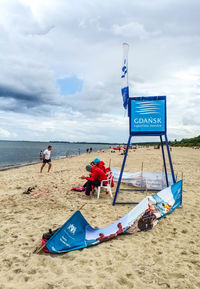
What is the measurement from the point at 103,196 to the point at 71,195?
1.13 m

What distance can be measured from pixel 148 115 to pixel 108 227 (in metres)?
3.24

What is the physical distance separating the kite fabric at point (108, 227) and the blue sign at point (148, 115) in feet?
5.85

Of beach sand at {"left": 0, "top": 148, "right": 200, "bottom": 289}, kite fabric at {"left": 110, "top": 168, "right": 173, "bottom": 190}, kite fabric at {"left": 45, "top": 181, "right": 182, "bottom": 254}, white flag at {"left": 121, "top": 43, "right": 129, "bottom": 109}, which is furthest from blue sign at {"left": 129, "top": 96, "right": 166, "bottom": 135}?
kite fabric at {"left": 110, "top": 168, "right": 173, "bottom": 190}

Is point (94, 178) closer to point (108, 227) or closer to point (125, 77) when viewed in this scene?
point (108, 227)

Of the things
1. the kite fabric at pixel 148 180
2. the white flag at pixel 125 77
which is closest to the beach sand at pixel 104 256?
the kite fabric at pixel 148 180

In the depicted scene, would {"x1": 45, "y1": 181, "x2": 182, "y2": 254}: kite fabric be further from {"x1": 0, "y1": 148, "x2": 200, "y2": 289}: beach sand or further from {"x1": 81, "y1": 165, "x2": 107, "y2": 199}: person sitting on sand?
{"x1": 81, "y1": 165, "x2": 107, "y2": 199}: person sitting on sand

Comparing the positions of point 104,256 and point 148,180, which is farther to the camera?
point 148,180

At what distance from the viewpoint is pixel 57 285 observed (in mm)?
2586

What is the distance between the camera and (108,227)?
4016 mm

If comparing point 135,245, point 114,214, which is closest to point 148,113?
point 114,214

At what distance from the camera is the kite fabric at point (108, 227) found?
3.36 m

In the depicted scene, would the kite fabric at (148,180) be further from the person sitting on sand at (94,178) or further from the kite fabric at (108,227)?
the kite fabric at (108,227)

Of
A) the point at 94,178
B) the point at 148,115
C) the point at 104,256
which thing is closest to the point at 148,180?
the point at 94,178

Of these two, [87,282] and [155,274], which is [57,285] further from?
[155,274]
